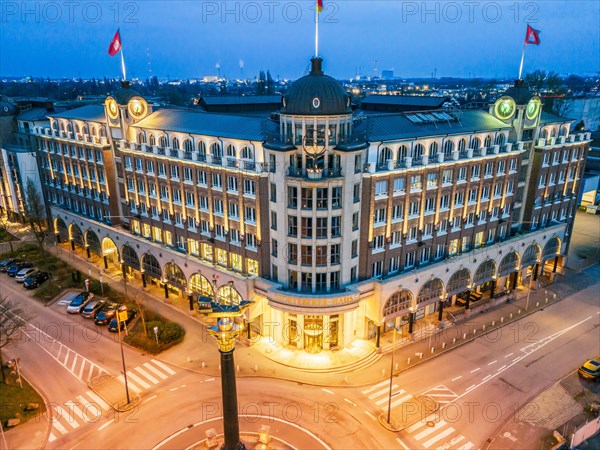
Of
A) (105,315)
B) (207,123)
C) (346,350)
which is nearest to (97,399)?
(105,315)

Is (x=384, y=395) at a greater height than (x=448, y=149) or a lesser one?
lesser

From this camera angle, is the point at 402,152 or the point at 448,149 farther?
the point at 448,149

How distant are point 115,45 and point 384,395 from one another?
57676mm

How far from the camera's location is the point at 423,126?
5775 centimetres

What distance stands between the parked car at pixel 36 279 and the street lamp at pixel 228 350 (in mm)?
48801

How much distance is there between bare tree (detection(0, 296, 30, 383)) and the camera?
1861 inches

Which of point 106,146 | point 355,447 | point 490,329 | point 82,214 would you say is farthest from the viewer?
point 82,214

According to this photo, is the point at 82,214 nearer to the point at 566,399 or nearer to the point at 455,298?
the point at 455,298

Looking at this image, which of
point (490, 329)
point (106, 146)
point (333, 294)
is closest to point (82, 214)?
point (106, 146)

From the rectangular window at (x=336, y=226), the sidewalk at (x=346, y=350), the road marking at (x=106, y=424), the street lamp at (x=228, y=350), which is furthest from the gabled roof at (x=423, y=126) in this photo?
the road marking at (x=106, y=424)

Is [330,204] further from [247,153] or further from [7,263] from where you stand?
[7,263]

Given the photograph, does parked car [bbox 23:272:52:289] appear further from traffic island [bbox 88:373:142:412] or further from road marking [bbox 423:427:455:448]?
road marking [bbox 423:427:455:448]

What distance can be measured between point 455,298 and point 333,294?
23745 millimetres

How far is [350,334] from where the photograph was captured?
53.6 metres
